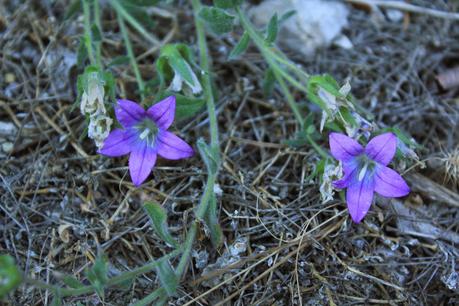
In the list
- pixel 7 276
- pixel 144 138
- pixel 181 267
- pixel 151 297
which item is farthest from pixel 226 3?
pixel 7 276

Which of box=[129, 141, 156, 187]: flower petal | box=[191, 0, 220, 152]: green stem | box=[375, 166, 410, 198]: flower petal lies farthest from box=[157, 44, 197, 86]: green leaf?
box=[375, 166, 410, 198]: flower petal

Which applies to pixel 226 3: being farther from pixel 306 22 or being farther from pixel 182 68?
pixel 306 22

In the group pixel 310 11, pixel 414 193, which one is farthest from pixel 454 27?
pixel 414 193

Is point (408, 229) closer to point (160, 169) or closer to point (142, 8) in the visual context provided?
point (160, 169)

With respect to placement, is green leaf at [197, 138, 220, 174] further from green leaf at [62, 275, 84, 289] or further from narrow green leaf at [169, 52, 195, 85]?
green leaf at [62, 275, 84, 289]

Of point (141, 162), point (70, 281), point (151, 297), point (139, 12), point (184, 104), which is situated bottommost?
point (151, 297)
